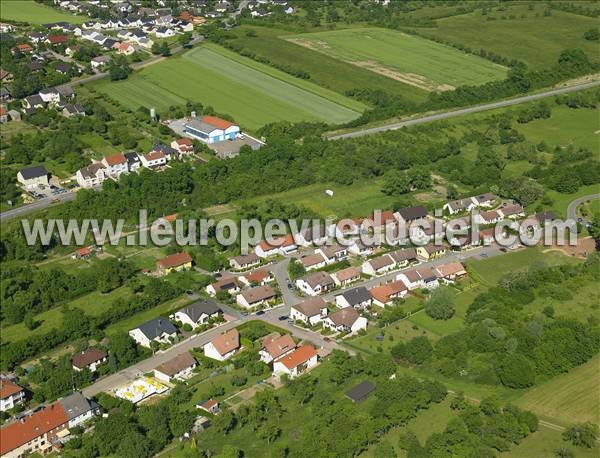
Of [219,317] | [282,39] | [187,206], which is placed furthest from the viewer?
[282,39]

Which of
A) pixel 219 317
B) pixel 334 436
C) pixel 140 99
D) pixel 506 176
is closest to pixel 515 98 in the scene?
pixel 506 176

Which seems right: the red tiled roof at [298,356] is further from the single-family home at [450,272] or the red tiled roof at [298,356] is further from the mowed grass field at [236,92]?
the mowed grass field at [236,92]

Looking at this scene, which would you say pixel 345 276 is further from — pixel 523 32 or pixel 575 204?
pixel 523 32

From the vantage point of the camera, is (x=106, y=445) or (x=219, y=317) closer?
(x=106, y=445)

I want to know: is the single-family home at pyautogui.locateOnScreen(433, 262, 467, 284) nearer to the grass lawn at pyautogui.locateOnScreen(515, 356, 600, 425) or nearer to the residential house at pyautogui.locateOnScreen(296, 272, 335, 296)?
the residential house at pyautogui.locateOnScreen(296, 272, 335, 296)

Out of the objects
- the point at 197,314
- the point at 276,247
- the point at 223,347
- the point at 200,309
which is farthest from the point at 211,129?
the point at 223,347

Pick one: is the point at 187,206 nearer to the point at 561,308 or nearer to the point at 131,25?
the point at 561,308

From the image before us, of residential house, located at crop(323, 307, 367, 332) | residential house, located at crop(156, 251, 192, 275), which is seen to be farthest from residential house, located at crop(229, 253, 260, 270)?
residential house, located at crop(323, 307, 367, 332)
